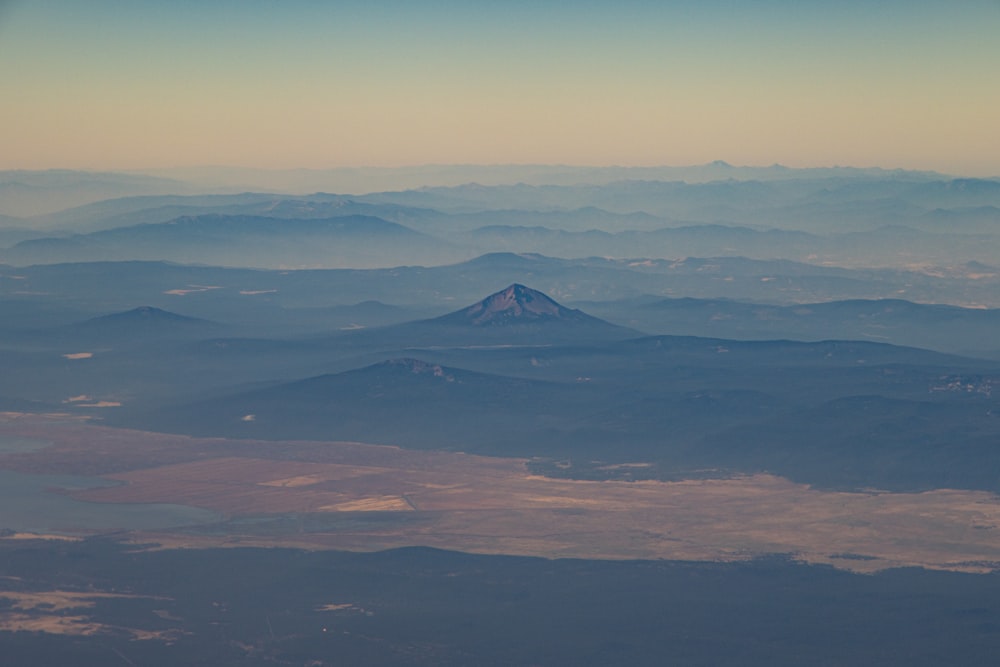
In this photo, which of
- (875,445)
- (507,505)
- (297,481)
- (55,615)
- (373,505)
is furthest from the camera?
(875,445)

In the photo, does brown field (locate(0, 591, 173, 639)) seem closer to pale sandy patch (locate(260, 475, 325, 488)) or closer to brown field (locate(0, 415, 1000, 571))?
brown field (locate(0, 415, 1000, 571))

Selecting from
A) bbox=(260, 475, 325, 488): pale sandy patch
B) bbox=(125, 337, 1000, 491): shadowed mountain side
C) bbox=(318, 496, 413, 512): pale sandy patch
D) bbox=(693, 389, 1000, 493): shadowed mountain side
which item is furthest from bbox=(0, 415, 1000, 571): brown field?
bbox=(125, 337, 1000, 491): shadowed mountain side

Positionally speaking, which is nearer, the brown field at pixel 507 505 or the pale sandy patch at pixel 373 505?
the brown field at pixel 507 505

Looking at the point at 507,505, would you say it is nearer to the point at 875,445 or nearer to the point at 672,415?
the point at 672,415

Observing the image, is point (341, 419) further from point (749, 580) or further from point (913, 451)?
point (749, 580)

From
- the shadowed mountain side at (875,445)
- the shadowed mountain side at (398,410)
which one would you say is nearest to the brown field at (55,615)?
the shadowed mountain side at (398,410)

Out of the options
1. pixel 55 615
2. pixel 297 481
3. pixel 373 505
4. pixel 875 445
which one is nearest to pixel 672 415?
pixel 875 445

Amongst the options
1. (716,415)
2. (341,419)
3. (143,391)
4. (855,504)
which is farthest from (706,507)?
(143,391)

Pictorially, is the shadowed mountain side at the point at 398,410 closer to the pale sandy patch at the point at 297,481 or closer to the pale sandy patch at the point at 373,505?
the pale sandy patch at the point at 297,481
